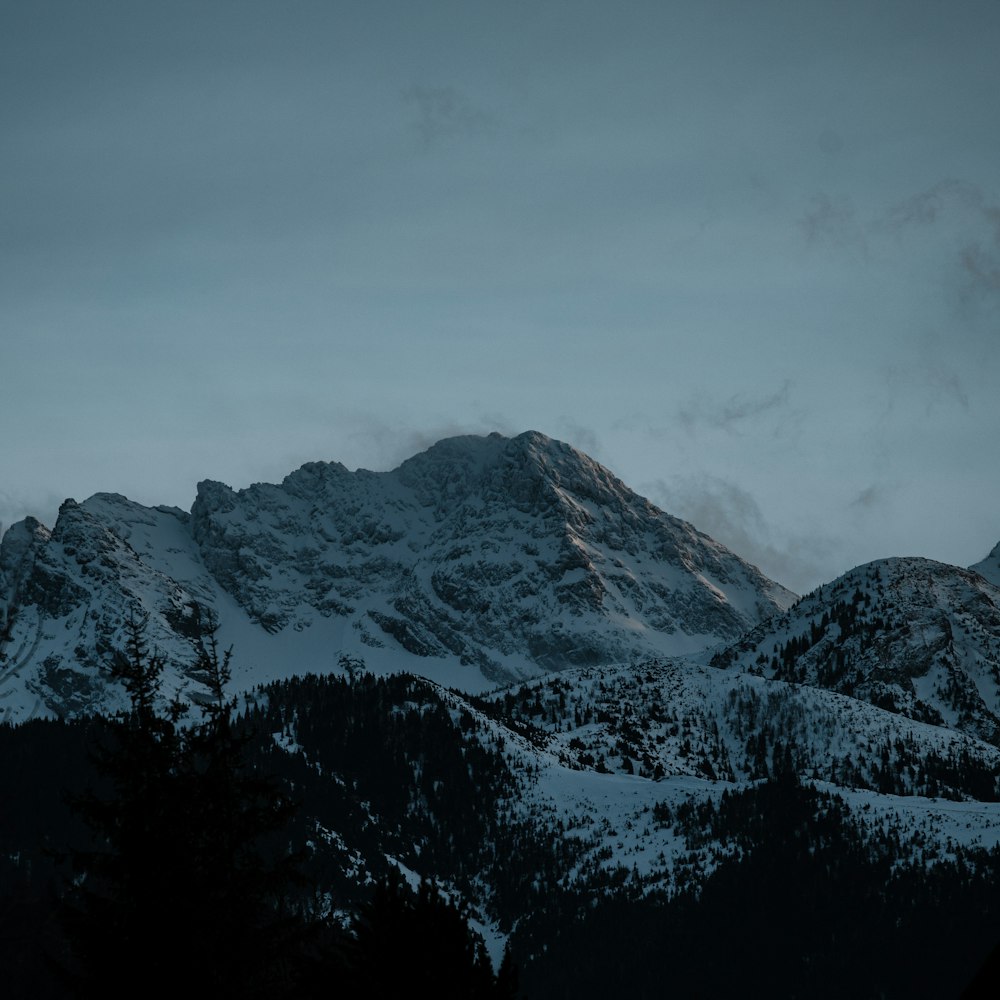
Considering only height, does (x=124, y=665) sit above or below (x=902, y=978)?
above

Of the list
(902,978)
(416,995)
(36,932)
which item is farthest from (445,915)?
(902,978)

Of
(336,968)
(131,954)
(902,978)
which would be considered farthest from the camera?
(902,978)

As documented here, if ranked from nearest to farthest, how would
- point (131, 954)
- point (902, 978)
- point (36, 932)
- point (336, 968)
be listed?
point (131, 954)
point (336, 968)
point (36, 932)
point (902, 978)

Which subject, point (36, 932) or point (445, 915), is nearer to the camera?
point (445, 915)

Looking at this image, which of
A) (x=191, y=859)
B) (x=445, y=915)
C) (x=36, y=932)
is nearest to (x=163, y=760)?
(x=191, y=859)

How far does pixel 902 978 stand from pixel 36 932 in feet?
402

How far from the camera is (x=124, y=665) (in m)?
43.9

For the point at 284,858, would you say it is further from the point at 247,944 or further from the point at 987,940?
the point at 987,940

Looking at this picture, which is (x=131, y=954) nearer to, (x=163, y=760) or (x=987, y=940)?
(x=163, y=760)

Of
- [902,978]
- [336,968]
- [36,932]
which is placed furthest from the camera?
[902,978]

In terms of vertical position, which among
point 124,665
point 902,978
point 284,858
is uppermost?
point 124,665

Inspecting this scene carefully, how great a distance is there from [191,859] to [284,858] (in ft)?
11.2

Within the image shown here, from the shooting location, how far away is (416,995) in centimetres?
4150

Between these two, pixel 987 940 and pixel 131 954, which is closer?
pixel 131 954
